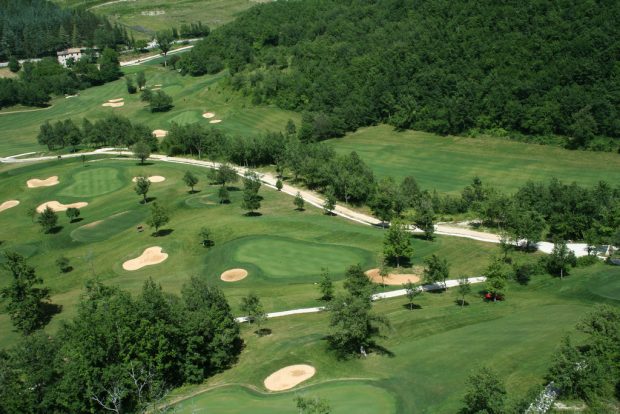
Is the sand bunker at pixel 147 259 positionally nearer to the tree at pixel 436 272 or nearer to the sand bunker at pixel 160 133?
the tree at pixel 436 272

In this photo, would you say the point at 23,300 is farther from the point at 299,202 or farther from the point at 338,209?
the point at 338,209

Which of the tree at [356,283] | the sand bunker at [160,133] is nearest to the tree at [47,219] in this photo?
the tree at [356,283]

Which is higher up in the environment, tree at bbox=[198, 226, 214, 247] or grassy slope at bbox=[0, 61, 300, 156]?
grassy slope at bbox=[0, 61, 300, 156]

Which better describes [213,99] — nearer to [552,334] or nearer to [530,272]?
[530,272]

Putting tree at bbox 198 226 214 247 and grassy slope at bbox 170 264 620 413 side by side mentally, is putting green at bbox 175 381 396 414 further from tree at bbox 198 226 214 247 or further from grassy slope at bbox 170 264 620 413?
tree at bbox 198 226 214 247

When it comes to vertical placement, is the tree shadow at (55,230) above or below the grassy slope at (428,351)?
above

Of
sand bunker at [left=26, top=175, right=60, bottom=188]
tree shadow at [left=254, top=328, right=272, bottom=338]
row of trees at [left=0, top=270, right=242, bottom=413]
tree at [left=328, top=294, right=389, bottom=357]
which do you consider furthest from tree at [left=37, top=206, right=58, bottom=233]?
tree at [left=328, top=294, right=389, bottom=357]

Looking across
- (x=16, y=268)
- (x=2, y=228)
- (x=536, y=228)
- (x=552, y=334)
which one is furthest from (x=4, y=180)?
(x=552, y=334)
